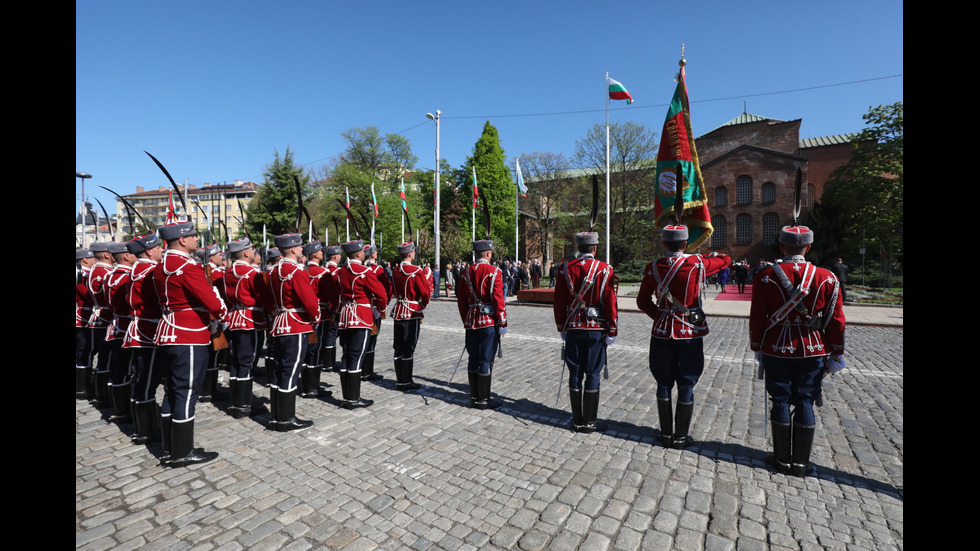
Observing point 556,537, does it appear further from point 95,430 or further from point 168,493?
point 95,430

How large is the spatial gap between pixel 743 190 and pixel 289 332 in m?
56.3

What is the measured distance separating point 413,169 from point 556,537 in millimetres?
52547

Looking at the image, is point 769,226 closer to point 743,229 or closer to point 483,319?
point 743,229

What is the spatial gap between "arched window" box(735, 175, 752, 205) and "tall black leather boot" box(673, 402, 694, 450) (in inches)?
2129

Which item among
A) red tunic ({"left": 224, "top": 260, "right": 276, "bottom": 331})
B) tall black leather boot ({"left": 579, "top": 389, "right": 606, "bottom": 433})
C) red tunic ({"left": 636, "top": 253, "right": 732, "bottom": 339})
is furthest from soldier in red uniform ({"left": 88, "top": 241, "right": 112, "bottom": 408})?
red tunic ({"left": 636, "top": 253, "right": 732, "bottom": 339})

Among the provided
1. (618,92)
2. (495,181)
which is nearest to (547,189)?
(495,181)

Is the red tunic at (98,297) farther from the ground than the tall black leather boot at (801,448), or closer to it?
farther from the ground

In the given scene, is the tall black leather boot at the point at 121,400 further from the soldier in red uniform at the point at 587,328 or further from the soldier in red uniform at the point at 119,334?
the soldier in red uniform at the point at 587,328

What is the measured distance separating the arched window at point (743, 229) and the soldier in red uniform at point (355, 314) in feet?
175

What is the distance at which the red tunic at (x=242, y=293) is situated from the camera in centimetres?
632

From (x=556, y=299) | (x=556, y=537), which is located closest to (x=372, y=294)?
(x=556, y=299)

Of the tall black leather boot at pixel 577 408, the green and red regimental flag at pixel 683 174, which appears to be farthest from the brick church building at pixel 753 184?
the tall black leather boot at pixel 577 408

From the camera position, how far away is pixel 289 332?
543 cm

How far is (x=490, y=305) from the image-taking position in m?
6.18
